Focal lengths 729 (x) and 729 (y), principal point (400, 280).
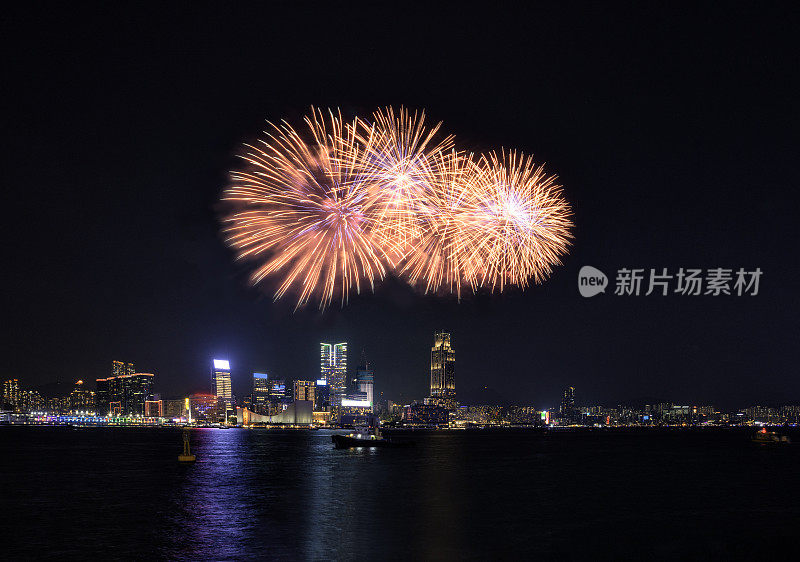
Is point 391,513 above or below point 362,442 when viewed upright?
above

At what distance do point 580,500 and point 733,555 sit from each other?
17.2 metres

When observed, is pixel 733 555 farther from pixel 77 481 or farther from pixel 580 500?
pixel 77 481

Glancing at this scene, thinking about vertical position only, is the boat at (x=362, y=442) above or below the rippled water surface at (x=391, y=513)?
below

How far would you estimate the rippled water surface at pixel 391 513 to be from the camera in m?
29.2

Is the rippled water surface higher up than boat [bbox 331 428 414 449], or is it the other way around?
the rippled water surface

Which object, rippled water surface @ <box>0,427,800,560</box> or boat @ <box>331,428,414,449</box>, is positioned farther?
boat @ <box>331,428,414,449</box>

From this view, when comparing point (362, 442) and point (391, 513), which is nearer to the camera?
point (391, 513)

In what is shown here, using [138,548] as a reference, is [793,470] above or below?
below

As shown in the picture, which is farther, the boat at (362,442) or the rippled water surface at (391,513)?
the boat at (362,442)

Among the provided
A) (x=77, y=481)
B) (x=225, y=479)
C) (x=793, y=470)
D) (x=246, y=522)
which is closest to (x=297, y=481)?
(x=225, y=479)

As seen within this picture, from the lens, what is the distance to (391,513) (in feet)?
127

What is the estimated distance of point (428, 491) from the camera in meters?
49.9

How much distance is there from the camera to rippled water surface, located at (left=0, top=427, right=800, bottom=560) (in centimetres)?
2923

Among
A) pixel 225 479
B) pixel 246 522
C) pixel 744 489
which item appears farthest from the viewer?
pixel 225 479
